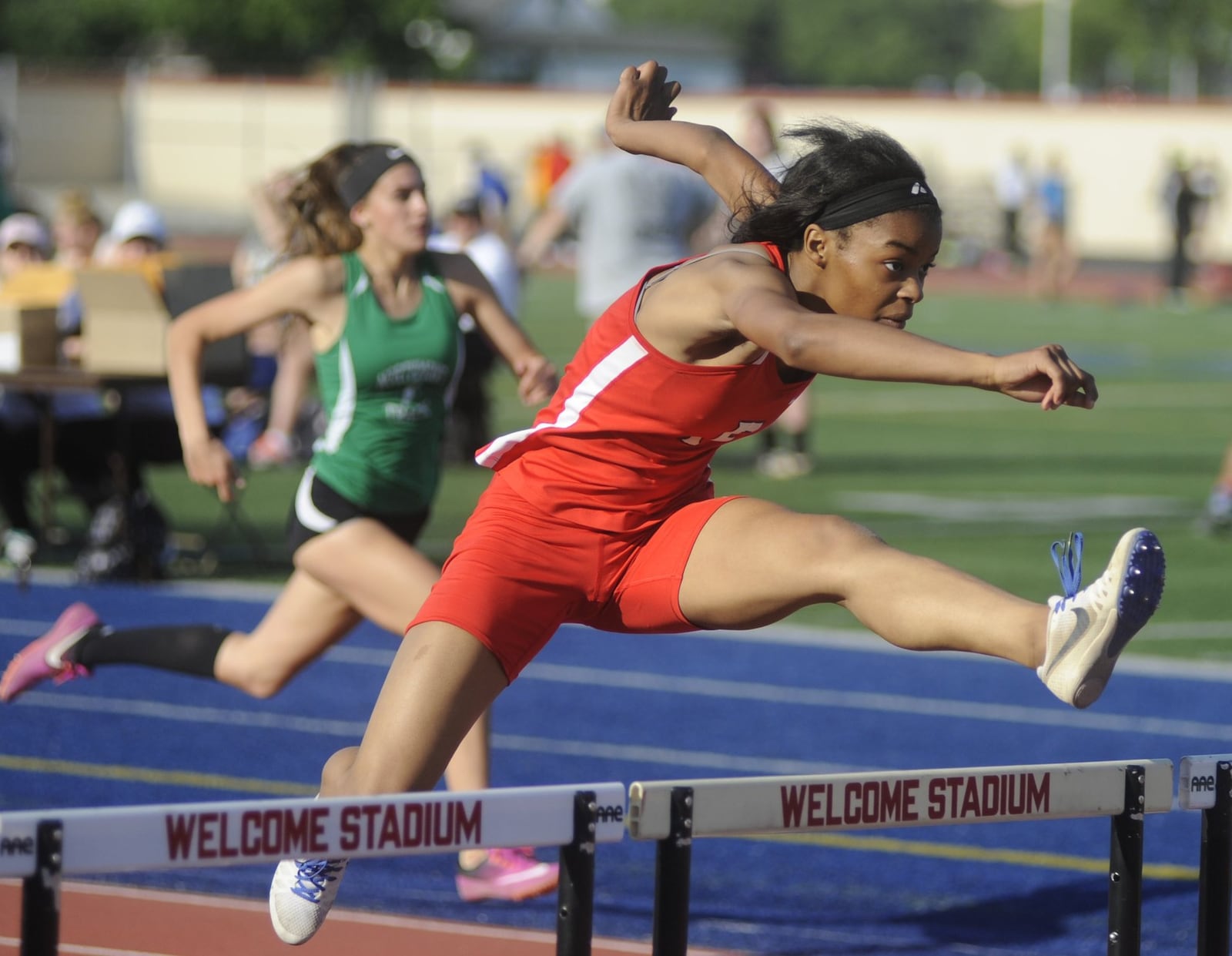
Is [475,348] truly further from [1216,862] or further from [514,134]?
[514,134]

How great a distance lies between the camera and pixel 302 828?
3125mm

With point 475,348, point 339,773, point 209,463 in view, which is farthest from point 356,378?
point 475,348

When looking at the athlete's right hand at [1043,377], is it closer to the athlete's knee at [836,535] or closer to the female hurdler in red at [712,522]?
the female hurdler in red at [712,522]

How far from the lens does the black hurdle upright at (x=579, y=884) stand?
338 cm

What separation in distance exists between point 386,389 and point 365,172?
0.66m

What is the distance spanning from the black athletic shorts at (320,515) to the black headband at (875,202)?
2.36 m

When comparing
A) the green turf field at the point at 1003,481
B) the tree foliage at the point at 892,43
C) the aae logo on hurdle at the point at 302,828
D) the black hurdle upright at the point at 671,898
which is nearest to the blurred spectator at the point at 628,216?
the green turf field at the point at 1003,481

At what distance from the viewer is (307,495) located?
20.0 ft

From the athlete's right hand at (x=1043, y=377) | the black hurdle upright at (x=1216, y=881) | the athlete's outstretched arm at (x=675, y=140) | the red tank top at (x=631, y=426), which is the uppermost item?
the athlete's outstretched arm at (x=675, y=140)

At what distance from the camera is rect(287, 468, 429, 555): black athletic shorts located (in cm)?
602

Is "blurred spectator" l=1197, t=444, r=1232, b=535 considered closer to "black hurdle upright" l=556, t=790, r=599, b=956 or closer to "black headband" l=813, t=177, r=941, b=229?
"black headband" l=813, t=177, r=941, b=229

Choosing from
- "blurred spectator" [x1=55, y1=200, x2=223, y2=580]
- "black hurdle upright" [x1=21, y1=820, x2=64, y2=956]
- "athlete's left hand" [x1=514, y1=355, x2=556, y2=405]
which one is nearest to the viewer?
"black hurdle upright" [x1=21, y1=820, x2=64, y2=956]

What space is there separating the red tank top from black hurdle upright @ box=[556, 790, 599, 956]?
3.60 ft

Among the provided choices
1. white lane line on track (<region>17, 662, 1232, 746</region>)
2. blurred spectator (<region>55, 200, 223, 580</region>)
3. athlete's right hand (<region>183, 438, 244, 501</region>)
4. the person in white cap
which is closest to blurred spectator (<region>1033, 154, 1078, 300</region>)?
the person in white cap
